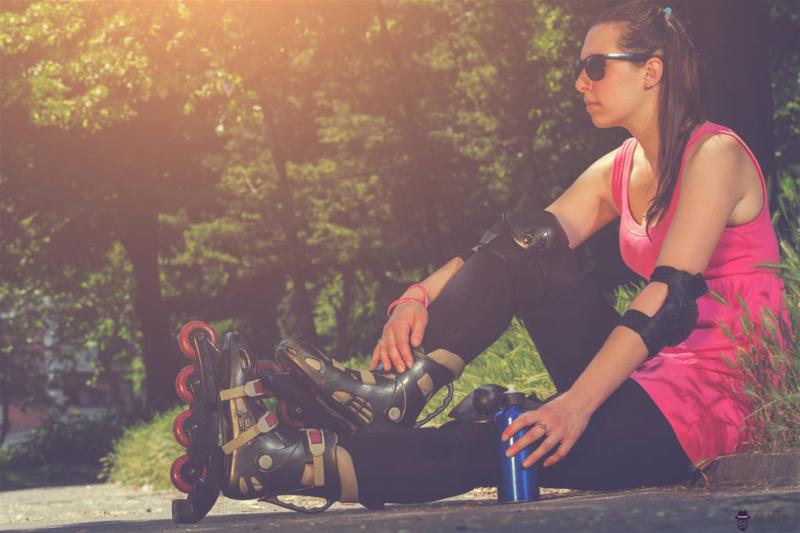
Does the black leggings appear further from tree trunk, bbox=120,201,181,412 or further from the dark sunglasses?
tree trunk, bbox=120,201,181,412

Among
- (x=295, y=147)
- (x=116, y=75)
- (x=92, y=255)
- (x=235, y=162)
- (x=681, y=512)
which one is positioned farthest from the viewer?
(x=295, y=147)

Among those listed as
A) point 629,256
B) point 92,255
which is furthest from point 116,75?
point 629,256

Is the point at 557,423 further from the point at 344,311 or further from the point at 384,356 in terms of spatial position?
the point at 344,311

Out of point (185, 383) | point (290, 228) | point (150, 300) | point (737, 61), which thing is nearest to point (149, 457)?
point (737, 61)

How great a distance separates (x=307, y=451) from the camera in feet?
11.5

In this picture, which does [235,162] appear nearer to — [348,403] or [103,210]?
[103,210]

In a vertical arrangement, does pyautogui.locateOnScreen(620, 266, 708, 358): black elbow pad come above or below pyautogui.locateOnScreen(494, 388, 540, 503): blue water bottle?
above

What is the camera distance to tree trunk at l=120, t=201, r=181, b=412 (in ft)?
77.3

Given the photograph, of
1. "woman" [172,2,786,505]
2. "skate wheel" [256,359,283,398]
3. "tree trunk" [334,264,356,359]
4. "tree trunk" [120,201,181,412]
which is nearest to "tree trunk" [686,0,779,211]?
"woman" [172,2,786,505]

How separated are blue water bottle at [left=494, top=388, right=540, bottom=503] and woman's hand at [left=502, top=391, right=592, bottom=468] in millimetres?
71

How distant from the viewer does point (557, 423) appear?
3389 millimetres

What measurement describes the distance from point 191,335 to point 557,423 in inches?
43.5

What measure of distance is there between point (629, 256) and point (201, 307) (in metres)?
28.5

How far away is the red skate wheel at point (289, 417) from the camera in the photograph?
12.2ft
